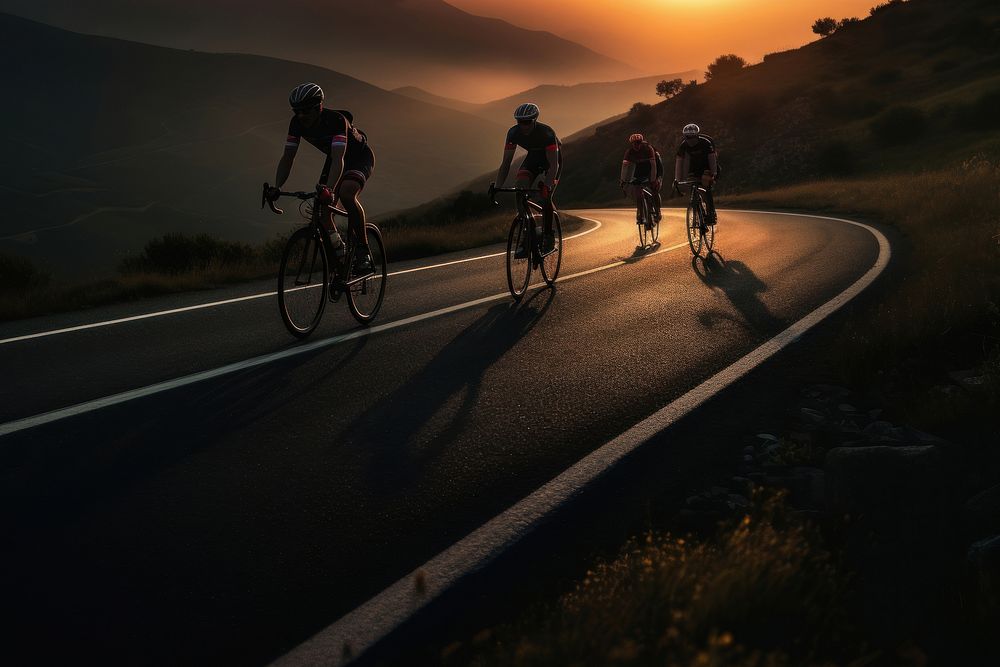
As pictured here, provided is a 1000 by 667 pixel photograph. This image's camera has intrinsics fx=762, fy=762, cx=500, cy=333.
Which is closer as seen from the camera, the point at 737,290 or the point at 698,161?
the point at 737,290

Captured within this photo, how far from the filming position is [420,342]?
22.9 ft

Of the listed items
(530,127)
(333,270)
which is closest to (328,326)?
(333,270)

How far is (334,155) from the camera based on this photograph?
699cm

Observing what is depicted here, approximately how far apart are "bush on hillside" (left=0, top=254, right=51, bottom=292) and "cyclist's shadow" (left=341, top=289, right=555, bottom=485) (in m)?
11.1

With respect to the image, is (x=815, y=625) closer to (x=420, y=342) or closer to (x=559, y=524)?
(x=559, y=524)

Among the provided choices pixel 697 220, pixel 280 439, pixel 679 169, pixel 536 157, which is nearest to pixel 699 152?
pixel 679 169

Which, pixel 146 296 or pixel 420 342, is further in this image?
pixel 146 296

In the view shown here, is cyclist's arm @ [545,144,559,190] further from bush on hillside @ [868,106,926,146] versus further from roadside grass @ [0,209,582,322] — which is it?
bush on hillside @ [868,106,926,146]

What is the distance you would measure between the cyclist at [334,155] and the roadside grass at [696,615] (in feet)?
16.7

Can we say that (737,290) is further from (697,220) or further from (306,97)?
(306,97)

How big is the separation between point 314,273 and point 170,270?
792 centimetres

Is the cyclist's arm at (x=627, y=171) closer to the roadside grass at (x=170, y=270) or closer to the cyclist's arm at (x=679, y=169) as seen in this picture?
the cyclist's arm at (x=679, y=169)

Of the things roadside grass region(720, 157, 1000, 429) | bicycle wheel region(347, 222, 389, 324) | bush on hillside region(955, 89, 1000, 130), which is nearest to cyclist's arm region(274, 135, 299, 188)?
bicycle wheel region(347, 222, 389, 324)

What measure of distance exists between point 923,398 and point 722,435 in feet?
4.45
